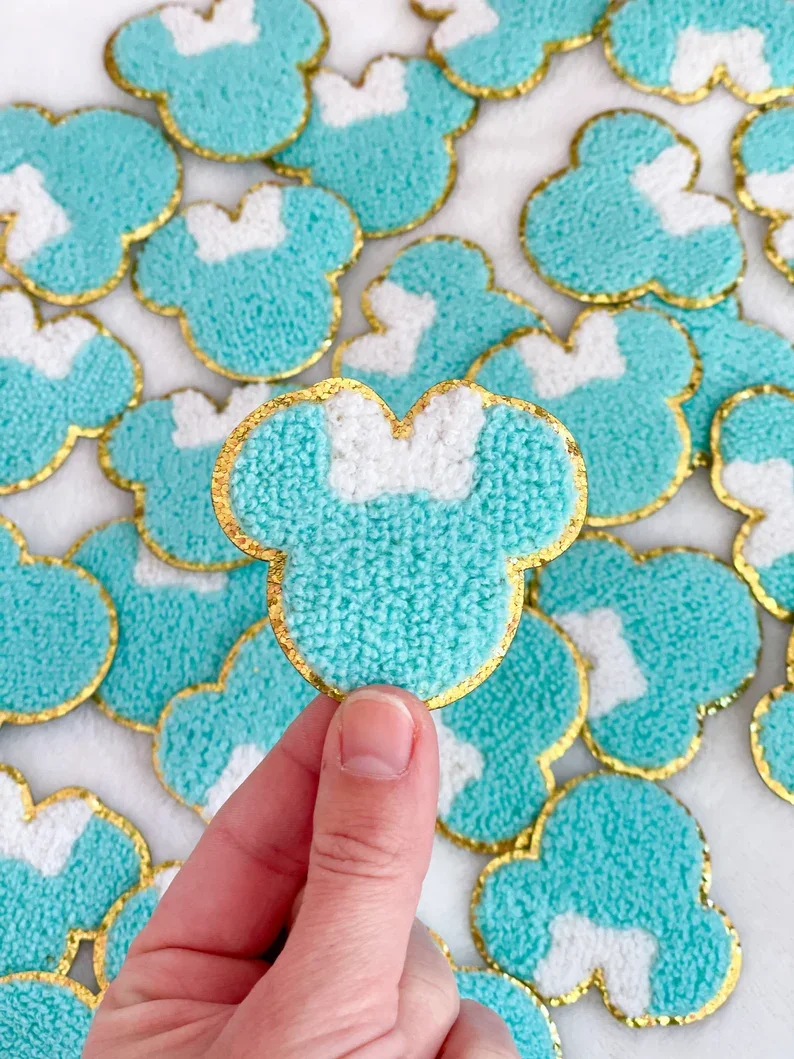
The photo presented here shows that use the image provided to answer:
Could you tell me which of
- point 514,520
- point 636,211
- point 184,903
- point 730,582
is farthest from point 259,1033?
point 636,211

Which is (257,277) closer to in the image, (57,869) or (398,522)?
(398,522)

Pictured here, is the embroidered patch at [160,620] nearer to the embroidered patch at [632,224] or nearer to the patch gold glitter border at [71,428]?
the patch gold glitter border at [71,428]

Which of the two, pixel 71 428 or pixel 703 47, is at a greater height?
pixel 703 47

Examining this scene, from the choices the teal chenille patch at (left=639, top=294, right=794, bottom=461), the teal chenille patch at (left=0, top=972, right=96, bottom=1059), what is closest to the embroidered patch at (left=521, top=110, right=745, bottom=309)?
the teal chenille patch at (left=639, top=294, right=794, bottom=461)

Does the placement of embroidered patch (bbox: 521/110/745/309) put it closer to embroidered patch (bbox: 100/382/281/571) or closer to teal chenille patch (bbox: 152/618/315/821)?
embroidered patch (bbox: 100/382/281/571)

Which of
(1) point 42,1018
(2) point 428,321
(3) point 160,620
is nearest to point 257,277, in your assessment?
(2) point 428,321

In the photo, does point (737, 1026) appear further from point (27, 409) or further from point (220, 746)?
point (27, 409)
